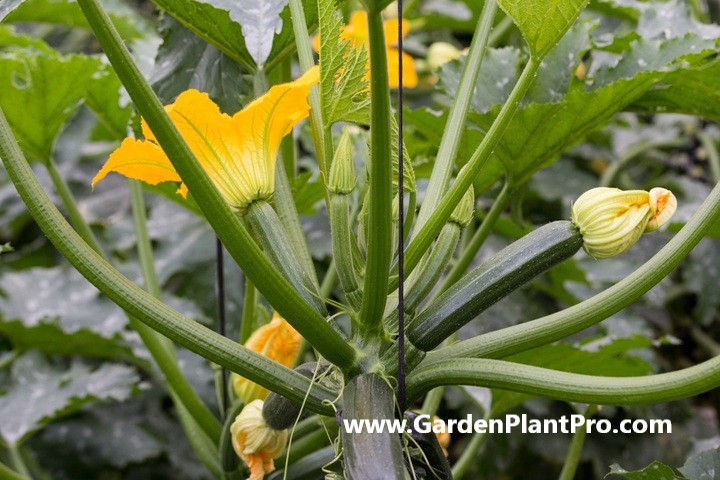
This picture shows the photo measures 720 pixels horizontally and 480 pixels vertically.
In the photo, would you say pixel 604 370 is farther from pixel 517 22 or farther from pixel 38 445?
pixel 38 445

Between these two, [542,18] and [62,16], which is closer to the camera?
[542,18]

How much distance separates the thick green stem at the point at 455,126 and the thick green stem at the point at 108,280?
0.64 ft

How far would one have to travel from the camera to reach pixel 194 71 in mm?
1125

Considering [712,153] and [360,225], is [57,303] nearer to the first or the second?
[360,225]

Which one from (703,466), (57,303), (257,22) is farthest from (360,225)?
(57,303)

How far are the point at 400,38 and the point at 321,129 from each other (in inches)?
6.0

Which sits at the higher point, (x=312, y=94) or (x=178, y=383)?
(x=312, y=94)

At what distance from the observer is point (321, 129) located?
871 mm

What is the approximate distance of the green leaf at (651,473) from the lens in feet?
2.80

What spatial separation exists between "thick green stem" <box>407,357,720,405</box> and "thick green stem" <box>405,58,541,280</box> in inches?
4.8

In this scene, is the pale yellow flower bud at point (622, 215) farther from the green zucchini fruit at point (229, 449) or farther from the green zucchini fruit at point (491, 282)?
the green zucchini fruit at point (229, 449)

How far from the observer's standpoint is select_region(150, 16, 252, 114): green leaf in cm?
111

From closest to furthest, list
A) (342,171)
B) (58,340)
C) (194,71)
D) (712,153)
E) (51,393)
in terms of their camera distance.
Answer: (342,171) < (194,71) < (51,393) < (58,340) < (712,153)

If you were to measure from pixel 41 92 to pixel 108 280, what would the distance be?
60 cm
